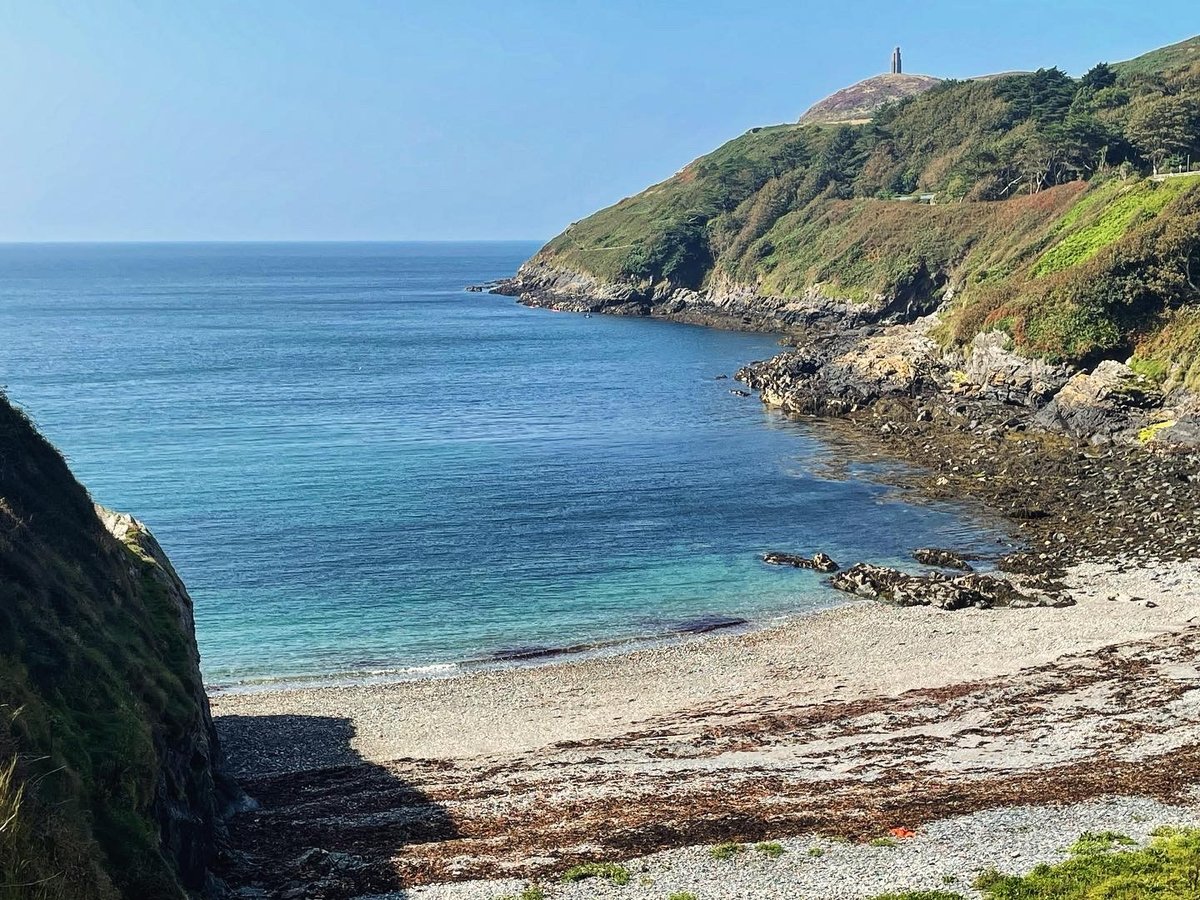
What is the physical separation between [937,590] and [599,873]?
85.7 ft

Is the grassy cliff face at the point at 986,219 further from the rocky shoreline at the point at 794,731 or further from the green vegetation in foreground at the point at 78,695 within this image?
the green vegetation in foreground at the point at 78,695

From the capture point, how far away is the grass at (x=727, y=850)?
70.4 ft

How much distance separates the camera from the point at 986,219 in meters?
120

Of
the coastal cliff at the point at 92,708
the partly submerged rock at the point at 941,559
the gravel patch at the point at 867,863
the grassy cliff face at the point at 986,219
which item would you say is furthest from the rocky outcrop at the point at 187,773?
the grassy cliff face at the point at 986,219

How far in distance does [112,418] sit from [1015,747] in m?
70.1

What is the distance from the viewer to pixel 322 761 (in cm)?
3070

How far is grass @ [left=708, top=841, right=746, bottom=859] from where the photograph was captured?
2145cm

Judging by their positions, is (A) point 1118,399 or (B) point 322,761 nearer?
(B) point 322,761

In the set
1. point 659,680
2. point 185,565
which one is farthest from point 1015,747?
point 185,565

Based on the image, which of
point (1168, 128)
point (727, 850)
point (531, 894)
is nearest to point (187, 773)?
point (531, 894)

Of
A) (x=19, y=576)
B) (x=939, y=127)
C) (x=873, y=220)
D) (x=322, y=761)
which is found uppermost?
(x=939, y=127)

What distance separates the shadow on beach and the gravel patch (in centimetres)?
177

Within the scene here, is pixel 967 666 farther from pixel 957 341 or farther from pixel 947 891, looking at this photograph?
pixel 957 341

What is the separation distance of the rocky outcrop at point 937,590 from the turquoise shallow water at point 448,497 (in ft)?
5.80
